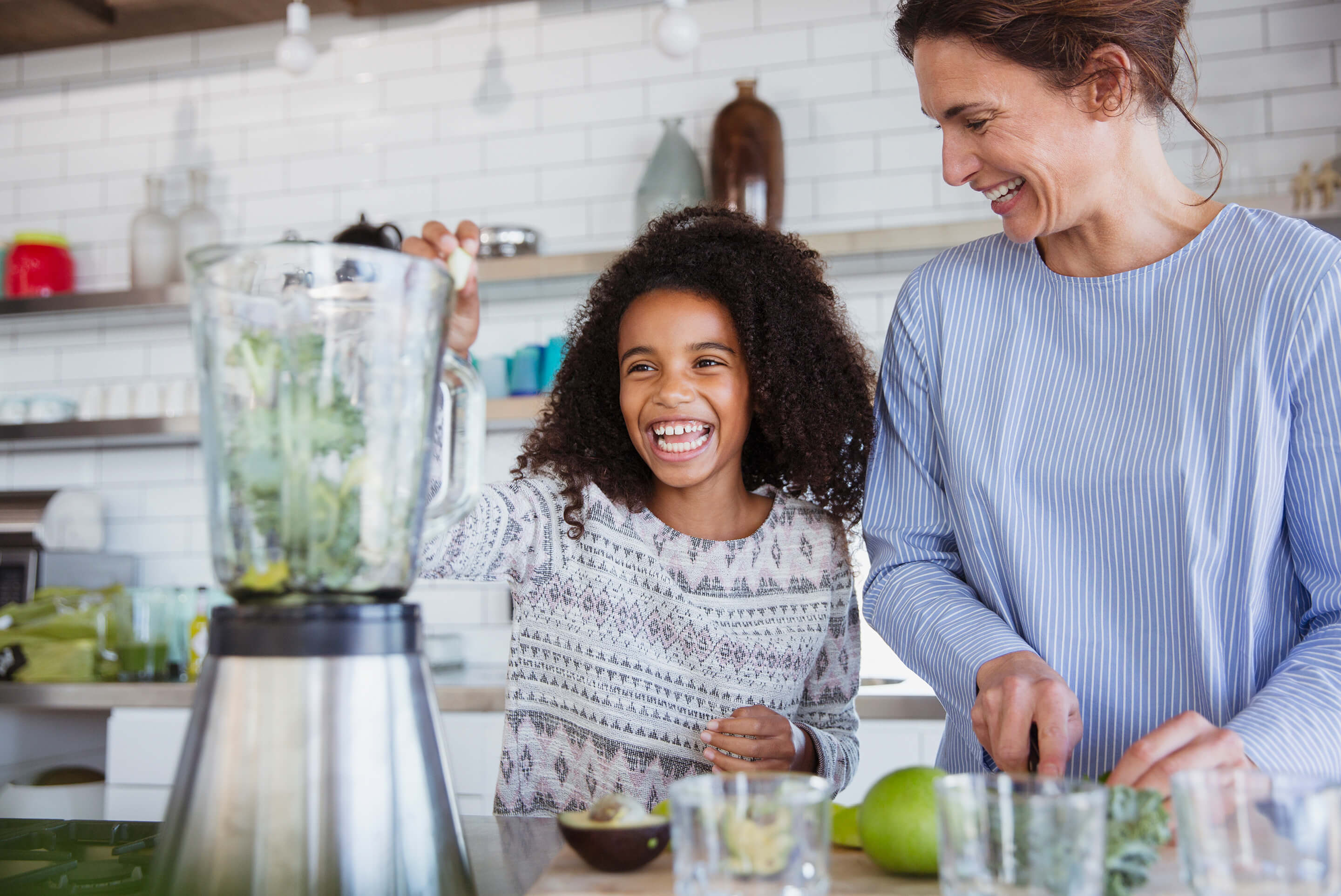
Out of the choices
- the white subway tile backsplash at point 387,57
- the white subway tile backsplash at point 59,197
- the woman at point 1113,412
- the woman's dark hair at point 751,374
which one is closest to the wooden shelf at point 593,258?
the white subway tile backsplash at point 59,197

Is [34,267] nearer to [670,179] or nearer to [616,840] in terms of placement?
[670,179]

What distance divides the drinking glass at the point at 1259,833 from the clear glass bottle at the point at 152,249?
315 cm

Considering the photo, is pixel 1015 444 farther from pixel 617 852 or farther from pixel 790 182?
pixel 790 182

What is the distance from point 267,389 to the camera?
25.9 inches

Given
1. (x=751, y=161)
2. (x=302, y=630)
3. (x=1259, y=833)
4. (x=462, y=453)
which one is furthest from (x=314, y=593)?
(x=751, y=161)

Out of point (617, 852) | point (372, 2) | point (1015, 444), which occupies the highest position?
point (372, 2)


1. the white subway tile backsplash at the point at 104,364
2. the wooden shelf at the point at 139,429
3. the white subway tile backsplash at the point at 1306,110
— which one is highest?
the white subway tile backsplash at the point at 1306,110

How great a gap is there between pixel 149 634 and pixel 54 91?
1.85m

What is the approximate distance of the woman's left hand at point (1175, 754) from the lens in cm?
71

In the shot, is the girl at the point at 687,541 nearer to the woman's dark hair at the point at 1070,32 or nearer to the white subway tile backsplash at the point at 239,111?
the woman's dark hair at the point at 1070,32

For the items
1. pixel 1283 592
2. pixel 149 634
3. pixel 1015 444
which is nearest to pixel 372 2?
pixel 149 634

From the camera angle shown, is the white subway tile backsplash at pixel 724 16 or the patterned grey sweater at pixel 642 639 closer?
the patterned grey sweater at pixel 642 639

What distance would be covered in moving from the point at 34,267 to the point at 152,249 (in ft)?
1.38

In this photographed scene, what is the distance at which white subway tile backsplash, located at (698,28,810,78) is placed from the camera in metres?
3.01
